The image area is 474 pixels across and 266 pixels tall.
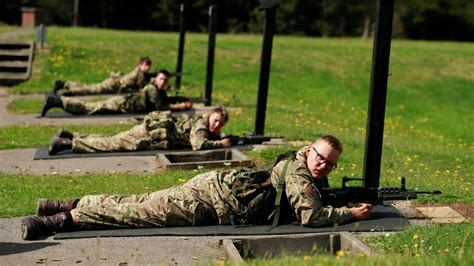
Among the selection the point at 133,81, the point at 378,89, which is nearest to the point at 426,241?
the point at 378,89

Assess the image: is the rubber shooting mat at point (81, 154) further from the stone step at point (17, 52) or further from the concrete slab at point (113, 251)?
the stone step at point (17, 52)

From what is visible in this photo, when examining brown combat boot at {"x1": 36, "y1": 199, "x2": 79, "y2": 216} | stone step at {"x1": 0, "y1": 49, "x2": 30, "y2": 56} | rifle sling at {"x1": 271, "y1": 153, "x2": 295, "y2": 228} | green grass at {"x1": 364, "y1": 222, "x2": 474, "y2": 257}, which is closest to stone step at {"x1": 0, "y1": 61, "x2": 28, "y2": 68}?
stone step at {"x1": 0, "y1": 49, "x2": 30, "y2": 56}

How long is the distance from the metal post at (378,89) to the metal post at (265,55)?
5.23m

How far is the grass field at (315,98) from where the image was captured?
39.9 feet

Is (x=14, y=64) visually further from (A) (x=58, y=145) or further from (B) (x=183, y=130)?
(B) (x=183, y=130)

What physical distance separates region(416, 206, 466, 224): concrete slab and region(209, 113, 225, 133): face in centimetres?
379

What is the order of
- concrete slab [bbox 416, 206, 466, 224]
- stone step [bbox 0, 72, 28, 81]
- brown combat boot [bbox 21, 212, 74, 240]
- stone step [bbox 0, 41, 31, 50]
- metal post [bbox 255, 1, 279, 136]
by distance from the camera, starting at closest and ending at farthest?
brown combat boot [bbox 21, 212, 74, 240] → concrete slab [bbox 416, 206, 466, 224] → metal post [bbox 255, 1, 279, 136] → stone step [bbox 0, 72, 28, 81] → stone step [bbox 0, 41, 31, 50]

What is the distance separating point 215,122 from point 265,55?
260 centimetres

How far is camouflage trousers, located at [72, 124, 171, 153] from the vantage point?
14.3 meters

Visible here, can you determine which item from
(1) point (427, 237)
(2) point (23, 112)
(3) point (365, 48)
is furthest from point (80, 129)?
(3) point (365, 48)

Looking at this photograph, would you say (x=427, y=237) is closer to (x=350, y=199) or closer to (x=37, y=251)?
(x=350, y=199)

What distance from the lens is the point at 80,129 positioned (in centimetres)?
1761

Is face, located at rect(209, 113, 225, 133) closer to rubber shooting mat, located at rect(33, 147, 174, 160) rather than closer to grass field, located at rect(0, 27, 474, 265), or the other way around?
grass field, located at rect(0, 27, 474, 265)

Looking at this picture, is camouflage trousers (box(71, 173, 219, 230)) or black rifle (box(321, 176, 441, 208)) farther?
black rifle (box(321, 176, 441, 208))
